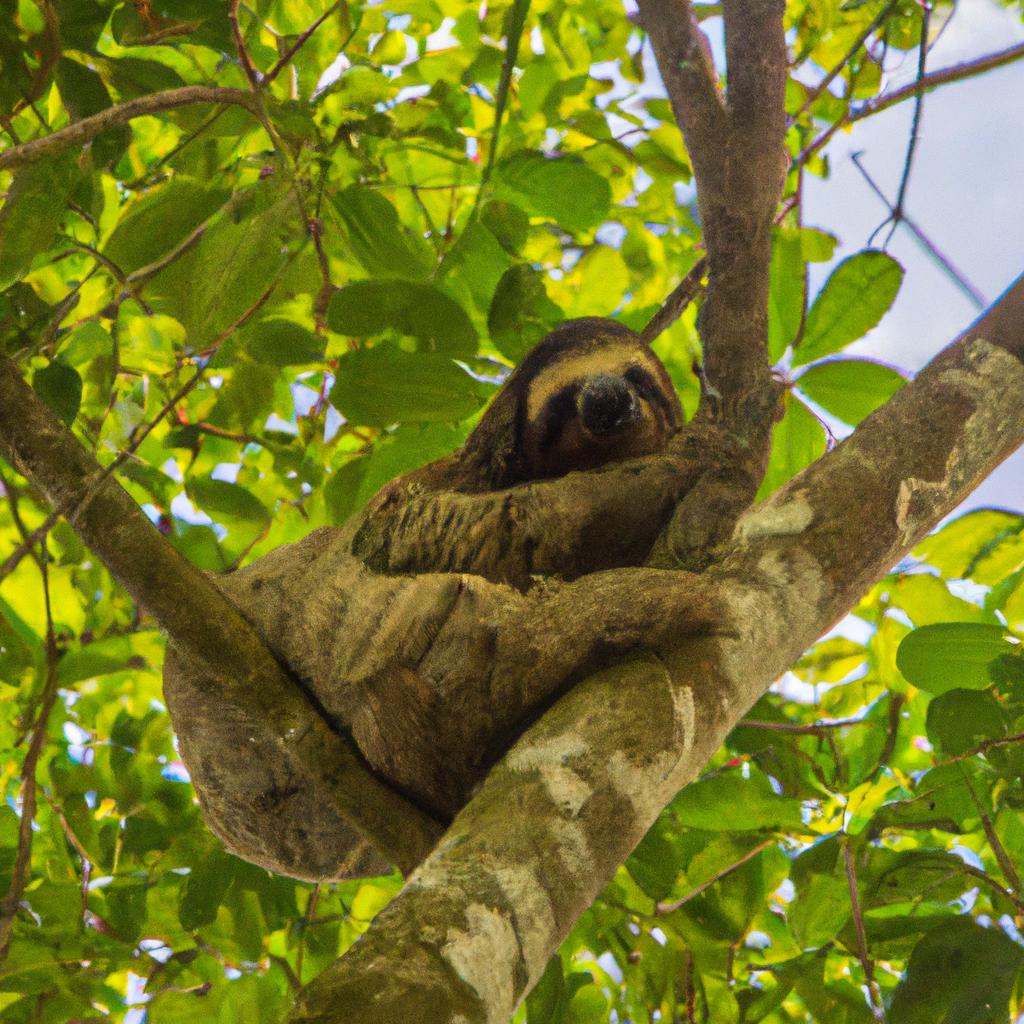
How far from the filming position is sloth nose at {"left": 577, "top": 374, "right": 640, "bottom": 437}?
149cm

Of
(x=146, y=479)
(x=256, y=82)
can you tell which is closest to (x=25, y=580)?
(x=146, y=479)

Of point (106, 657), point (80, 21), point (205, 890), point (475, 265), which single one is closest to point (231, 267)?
point (80, 21)

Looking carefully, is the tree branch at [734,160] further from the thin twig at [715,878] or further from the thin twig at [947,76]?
the thin twig at [715,878]

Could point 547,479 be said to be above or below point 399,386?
below

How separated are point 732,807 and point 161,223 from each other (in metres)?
1.37

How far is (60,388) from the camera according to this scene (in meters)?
1.54

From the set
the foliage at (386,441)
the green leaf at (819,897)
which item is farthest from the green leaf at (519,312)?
the green leaf at (819,897)

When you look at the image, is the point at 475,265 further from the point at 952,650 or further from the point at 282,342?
the point at 952,650

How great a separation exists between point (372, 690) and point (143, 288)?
3.02 ft

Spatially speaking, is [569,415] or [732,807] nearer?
[569,415]

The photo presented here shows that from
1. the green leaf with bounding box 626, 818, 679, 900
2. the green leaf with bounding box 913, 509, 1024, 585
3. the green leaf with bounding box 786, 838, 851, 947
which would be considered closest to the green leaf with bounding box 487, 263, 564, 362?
the green leaf with bounding box 913, 509, 1024, 585

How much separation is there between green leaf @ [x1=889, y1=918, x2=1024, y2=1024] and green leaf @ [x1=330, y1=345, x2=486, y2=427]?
1.08 metres

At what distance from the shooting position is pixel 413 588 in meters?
1.27

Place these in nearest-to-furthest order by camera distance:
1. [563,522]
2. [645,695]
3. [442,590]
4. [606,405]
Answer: [645,695] < [442,590] < [563,522] < [606,405]
